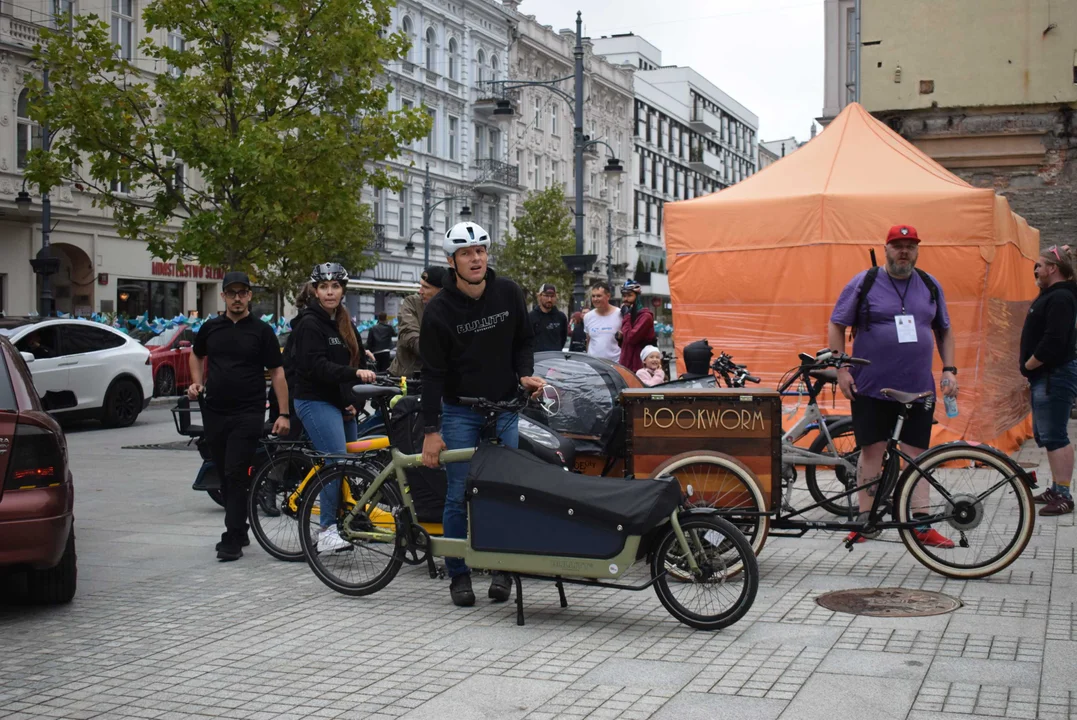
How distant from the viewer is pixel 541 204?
56.3 metres

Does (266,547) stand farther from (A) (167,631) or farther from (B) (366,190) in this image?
(B) (366,190)

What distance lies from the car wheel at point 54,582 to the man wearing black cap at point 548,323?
7.58m

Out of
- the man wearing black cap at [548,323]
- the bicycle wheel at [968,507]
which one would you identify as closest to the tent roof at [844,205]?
the man wearing black cap at [548,323]

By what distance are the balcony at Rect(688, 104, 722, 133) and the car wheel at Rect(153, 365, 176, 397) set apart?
2884 inches

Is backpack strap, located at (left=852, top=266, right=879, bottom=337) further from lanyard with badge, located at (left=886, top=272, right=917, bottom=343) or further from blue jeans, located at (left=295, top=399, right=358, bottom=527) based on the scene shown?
blue jeans, located at (left=295, top=399, right=358, bottom=527)

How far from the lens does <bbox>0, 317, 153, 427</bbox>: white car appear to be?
1702 centimetres

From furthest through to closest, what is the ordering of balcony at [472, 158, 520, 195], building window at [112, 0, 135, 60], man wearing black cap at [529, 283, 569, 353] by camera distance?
1. balcony at [472, 158, 520, 195]
2. building window at [112, 0, 135, 60]
3. man wearing black cap at [529, 283, 569, 353]

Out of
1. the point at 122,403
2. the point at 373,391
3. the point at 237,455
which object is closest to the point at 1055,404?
the point at 373,391

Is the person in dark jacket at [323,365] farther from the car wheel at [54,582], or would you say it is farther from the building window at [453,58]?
the building window at [453,58]

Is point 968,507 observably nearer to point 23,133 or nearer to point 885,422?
point 885,422

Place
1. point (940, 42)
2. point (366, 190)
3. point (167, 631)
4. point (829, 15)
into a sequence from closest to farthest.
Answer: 1. point (167, 631)
2. point (940, 42)
3. point (829, 15)
4. point (366, 190)

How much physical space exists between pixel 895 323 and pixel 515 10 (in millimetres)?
57155

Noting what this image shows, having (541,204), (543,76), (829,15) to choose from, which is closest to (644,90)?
(543,76)

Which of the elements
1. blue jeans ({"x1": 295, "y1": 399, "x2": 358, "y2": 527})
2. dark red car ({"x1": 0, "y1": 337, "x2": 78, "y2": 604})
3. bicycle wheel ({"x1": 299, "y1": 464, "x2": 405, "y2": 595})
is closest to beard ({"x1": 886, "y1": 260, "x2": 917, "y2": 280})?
bicycle wheel ({"x1": 299, "y1": 464, "x2": 405, "y2": 595})
